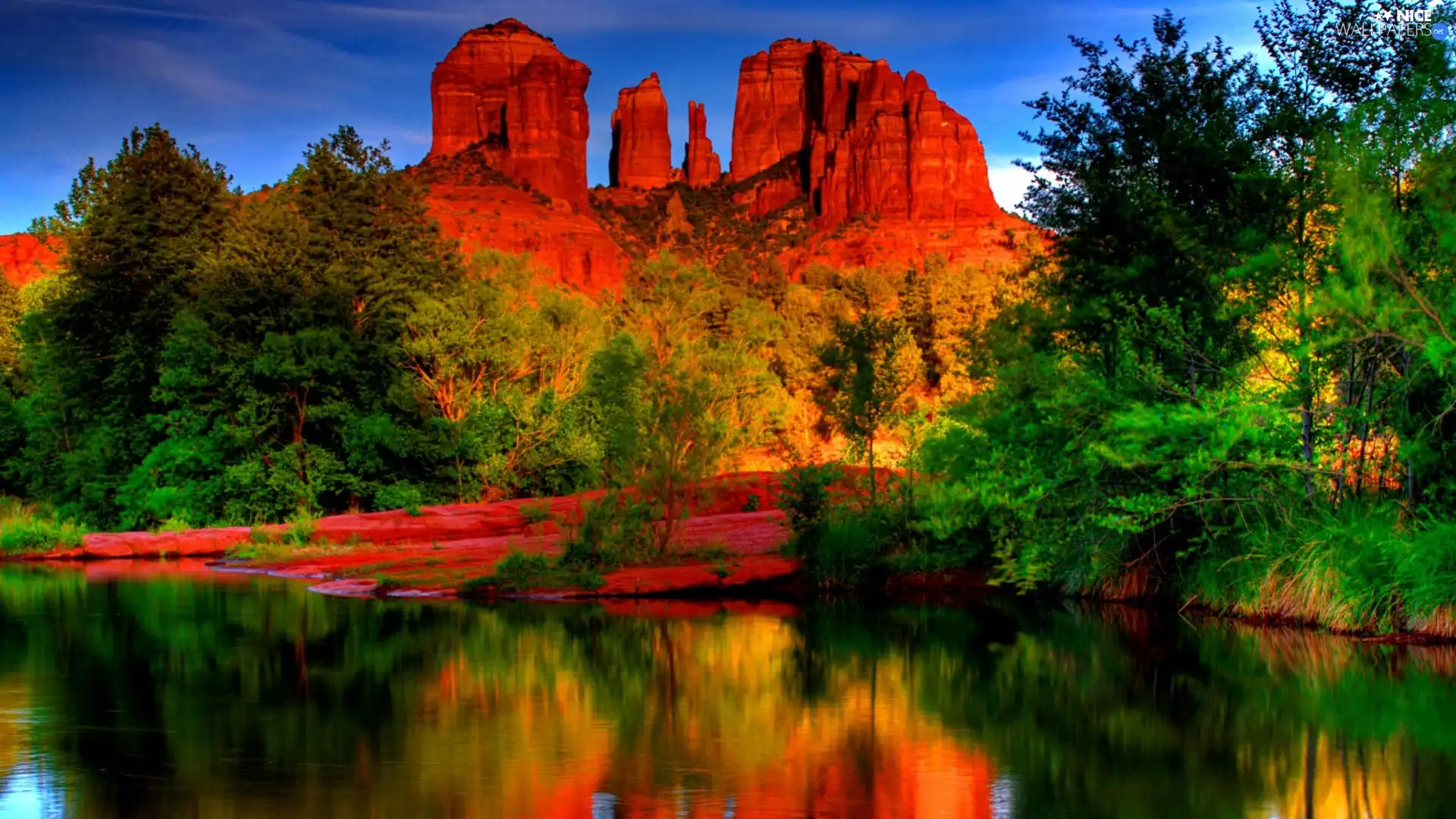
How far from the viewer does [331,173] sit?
32906 mm

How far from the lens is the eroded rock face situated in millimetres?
139000

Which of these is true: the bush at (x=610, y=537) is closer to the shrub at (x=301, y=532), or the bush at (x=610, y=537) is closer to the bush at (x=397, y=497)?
the shrub at (x=301, y=532)

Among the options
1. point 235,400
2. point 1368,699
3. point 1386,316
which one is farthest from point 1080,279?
point 235,400

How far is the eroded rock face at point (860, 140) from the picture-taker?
139 m

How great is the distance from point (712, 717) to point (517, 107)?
450 feet

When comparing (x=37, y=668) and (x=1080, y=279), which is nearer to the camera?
(x=37, y=668)

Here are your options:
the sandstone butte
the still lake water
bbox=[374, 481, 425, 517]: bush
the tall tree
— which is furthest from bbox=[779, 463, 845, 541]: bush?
the sandstone butte

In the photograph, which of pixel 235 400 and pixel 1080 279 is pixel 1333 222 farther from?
pixel 235 400

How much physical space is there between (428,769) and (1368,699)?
8087 millimetres

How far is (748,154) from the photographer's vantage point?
164875 millimetres

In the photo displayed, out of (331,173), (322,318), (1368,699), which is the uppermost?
(331,173)

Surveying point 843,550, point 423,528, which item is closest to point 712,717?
point 843,550

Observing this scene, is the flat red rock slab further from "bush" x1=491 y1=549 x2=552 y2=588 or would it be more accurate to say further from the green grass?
"bush" x1=491 y1=549 x2=552 y2=588

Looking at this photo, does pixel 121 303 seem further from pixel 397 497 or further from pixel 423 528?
pixel 423 528
